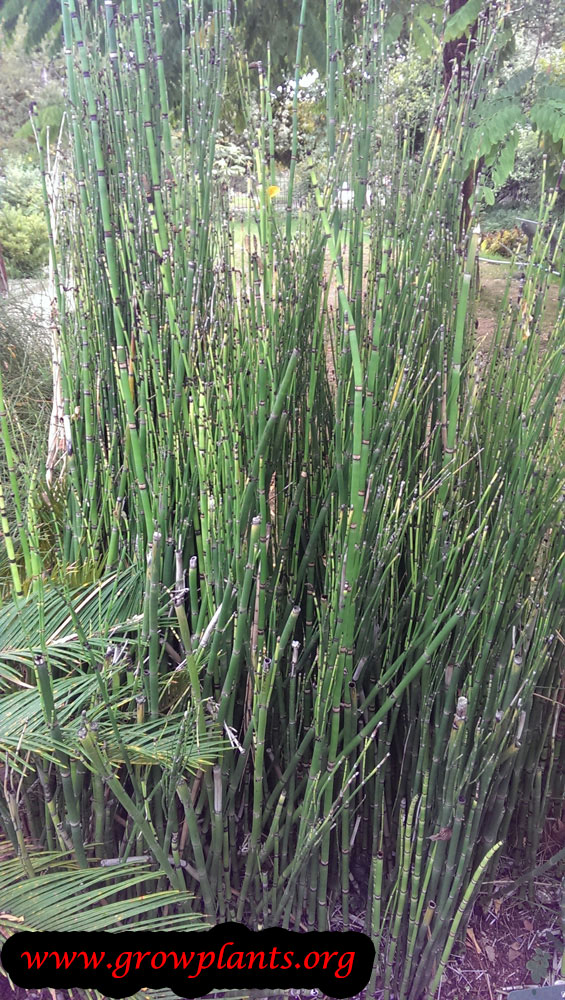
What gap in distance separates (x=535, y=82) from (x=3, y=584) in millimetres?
2535

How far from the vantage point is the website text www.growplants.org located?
2.83ft

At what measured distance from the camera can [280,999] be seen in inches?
41.9

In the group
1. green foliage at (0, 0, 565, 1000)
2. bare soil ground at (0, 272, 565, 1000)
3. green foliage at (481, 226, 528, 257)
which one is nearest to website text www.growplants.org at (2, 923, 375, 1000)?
green foliage at (0, 0, 565, 1000)

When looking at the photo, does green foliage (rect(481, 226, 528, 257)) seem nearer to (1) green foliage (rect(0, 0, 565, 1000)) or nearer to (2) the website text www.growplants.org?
(1) green foliage (rect(0, 0, 565, 1000))

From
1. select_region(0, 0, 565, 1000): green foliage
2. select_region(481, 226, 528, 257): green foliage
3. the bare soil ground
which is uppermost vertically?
select_region(481, 226, 528, 257): green foliage

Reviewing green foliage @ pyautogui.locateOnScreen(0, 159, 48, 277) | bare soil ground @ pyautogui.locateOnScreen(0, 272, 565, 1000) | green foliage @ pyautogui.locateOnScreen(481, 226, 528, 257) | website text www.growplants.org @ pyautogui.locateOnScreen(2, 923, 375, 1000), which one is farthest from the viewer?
green foliage @ pyautogui.locateOnScreen(0, 159, 48, 277)

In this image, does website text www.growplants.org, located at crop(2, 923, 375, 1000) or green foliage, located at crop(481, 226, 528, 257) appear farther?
green foliage, located at crop(481, 226, 528, 257)

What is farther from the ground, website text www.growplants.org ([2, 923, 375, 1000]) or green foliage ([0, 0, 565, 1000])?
green foliage ([0, 0, 565, 1000])

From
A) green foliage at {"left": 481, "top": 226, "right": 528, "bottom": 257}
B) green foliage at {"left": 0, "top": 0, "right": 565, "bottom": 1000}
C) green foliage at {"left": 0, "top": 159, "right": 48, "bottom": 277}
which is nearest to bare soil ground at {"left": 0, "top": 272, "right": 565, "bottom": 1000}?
green foliage at {"left": 0, "top": 0, "right": 565, "bottom": 1000}

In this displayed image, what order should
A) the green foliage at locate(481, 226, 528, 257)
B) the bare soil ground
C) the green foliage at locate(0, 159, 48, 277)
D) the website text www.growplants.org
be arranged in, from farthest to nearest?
the green foliage at locate(0, 159, 48, 277)
the green foliage at locate(481, 226, 528, 257)
the bare soil ground
the website text www.growplants.org

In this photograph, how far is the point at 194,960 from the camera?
93cm

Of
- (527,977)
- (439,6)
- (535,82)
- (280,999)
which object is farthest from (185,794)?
(439,6)

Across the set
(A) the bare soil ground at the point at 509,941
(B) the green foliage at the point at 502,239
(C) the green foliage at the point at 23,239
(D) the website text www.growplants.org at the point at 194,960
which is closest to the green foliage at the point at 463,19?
(A) the bare soil ground at the point at 509,941

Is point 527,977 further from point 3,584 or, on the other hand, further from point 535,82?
point 535,82
